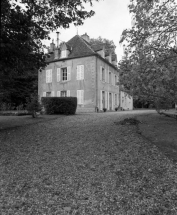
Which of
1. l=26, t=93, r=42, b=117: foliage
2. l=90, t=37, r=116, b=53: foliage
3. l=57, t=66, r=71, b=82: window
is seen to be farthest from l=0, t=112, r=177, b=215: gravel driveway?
l=90, t=37, r=116, b=53: foliage

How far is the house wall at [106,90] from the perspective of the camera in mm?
17520

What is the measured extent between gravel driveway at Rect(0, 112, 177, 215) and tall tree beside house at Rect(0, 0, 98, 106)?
2.41 m

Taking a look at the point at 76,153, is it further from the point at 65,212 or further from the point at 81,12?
the point at 81,12

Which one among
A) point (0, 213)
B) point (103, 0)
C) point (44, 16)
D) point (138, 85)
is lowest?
point (0, 213)

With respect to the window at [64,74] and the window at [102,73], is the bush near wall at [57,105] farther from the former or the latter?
the window at [64,74]

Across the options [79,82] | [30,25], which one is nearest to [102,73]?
[79,82]

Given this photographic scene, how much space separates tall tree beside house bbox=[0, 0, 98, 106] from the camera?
4.41 metres

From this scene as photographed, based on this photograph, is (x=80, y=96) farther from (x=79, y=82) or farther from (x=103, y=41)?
(x=103, y=41)

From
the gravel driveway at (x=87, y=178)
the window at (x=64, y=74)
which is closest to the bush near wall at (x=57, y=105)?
the gravel driveway at (x=87, y=178)

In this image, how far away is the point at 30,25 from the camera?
15.5 ft

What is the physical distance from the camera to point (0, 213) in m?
2.04

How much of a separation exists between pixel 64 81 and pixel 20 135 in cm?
1350

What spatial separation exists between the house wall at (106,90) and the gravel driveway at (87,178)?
42.6 ft

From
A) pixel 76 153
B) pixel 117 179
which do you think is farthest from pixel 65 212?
pixel 76 153
